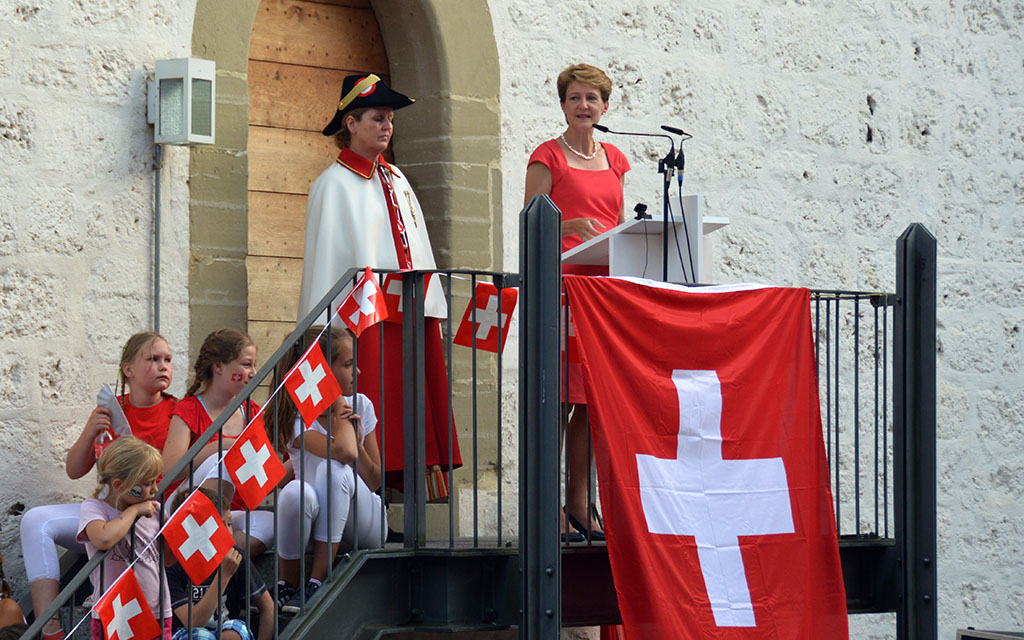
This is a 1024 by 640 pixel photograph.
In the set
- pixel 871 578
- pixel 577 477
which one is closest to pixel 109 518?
pixel 577 477

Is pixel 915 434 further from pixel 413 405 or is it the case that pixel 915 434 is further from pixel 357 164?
pixel 357 164

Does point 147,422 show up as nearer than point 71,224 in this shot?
Yes

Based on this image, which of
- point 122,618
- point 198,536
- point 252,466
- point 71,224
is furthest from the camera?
point 71,224

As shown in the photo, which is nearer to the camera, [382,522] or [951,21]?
[382,522]

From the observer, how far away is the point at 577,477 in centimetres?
576

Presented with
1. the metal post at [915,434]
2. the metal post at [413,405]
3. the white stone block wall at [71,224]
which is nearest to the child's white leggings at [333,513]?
the metal post at [413,405]

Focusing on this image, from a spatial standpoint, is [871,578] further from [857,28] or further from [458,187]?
[857,28]

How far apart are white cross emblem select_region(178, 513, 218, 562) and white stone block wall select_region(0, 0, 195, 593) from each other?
1.42 meters

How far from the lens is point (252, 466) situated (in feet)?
15.7

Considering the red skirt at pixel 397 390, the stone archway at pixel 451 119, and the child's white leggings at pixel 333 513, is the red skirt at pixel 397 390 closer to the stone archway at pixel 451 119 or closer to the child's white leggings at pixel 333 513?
the child's white leggings at pixel 333 513

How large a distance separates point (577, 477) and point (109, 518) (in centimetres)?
169

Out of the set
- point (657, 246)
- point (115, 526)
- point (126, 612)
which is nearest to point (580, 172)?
point (657, 246)

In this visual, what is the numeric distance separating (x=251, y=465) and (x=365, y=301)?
0.67 m

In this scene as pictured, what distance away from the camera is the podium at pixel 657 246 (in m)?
5.35
